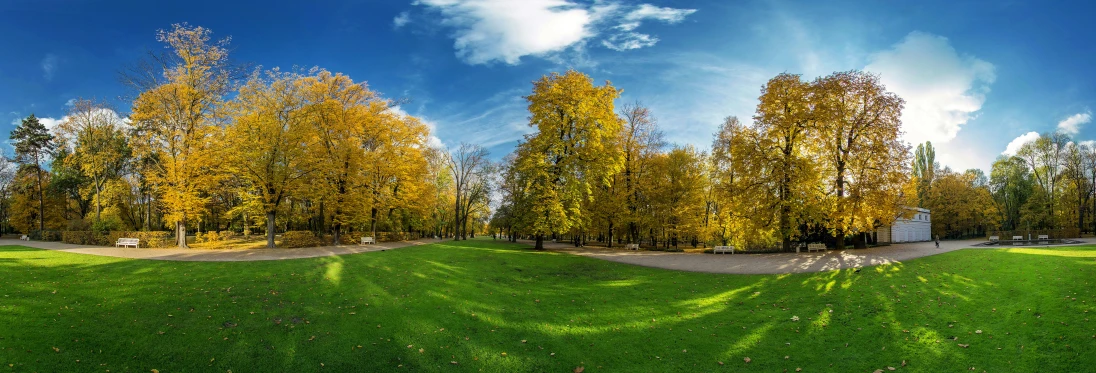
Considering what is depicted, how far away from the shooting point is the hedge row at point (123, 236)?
25.5 metres

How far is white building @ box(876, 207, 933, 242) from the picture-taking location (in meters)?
42.2

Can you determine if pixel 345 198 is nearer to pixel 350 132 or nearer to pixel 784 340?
pixel 350 132

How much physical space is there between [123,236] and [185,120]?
821 centimetres

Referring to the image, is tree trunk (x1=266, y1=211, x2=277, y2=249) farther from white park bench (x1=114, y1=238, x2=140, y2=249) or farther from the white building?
the white building

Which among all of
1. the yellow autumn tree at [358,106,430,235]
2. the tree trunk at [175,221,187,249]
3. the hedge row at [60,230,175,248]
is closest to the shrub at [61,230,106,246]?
the hedge row at [60,230,175,248]

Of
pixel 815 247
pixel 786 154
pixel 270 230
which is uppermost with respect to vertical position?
pixel 786 154

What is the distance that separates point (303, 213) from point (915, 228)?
63.9 m

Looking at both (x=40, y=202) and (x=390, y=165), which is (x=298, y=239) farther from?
(x=40, y=202)

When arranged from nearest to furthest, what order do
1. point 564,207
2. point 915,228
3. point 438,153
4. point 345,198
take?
point 564,207 → point 345,198 → point 915,228 → point 438,153

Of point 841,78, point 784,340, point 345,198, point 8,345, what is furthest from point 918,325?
point 345,198

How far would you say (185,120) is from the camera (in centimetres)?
2666

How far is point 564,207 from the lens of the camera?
90.3 ft

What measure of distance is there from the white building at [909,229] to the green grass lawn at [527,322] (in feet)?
102

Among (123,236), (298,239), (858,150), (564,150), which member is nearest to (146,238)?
(123,236)
